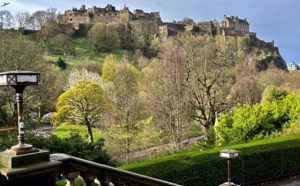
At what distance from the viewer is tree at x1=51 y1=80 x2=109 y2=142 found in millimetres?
24562

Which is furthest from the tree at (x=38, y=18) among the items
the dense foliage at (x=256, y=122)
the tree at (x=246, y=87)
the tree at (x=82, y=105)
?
the dense foliage at (x=256, y=122)

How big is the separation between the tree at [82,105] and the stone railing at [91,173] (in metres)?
20.1

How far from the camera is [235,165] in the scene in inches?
561

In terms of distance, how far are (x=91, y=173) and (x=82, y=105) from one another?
2146 cm

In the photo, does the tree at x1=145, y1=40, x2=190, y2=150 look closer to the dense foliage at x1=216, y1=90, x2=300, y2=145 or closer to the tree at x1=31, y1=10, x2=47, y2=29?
the dense foliage at x1=216, y1=90, x2=300, y2=145

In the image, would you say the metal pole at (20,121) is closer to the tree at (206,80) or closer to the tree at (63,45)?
the tree at (206,80)

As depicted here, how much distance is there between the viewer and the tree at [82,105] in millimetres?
24562

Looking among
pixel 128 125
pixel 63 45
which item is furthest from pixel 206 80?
pixel 63 45

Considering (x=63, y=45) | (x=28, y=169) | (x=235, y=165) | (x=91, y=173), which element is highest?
(x=63, y=45)

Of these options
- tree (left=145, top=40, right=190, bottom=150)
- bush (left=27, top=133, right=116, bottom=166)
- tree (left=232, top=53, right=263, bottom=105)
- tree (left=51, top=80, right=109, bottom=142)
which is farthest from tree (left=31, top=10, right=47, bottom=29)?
bush (left=27, top=133, right=116, bottom=166)

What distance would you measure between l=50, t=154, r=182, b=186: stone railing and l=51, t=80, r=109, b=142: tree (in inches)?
792

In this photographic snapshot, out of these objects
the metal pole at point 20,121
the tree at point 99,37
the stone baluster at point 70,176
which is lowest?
the stone baluster at point 70,176

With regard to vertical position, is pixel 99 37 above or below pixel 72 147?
above

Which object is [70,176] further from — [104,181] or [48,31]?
[48,31]
